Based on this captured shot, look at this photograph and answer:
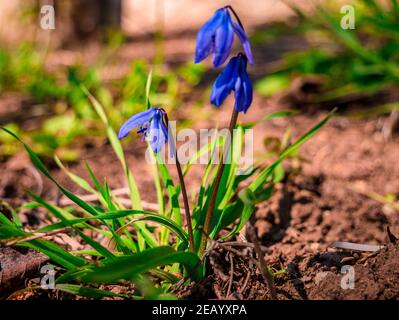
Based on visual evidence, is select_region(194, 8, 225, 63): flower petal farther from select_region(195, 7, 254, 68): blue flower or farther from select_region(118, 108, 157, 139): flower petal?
select_region(118, 108, 157, 139): flower petal

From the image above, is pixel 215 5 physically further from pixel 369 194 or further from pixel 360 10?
pixel 369 194

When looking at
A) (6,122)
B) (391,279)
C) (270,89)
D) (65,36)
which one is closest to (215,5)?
(65,36)

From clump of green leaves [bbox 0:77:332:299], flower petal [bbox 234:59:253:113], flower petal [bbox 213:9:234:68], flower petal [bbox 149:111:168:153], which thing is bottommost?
clump of green leaves [bbox 0:77:332:299]

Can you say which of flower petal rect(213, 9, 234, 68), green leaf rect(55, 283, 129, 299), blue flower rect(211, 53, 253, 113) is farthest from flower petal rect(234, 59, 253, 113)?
green leaf rect(55, 283, 129, 299)

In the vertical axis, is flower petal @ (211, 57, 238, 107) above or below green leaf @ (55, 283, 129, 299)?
above

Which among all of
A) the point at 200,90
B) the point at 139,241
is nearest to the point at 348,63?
the point at 200,90

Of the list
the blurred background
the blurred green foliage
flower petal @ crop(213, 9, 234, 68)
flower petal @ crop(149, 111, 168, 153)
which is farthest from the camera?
the blurred green foliage

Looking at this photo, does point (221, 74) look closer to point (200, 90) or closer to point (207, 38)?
point (207, 38)

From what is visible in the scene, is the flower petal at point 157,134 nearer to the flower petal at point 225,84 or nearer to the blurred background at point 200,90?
the flower petal at point 225,84
